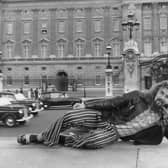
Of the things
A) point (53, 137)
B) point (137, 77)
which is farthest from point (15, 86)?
point (53, 137)

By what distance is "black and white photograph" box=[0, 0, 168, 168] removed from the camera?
4.38 m

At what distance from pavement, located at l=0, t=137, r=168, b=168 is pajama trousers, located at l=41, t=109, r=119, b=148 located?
0.12m

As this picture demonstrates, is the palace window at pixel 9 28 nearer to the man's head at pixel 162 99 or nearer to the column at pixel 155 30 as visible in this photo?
the column at pixel 155 30

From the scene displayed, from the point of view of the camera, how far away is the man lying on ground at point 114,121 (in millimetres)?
4453

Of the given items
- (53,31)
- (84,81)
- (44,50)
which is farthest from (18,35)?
(84,81)

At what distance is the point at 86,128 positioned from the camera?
14.8 feet

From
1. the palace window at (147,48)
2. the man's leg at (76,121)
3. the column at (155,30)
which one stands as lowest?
the man's leg at (76,121)

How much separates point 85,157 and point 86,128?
55 centimetres

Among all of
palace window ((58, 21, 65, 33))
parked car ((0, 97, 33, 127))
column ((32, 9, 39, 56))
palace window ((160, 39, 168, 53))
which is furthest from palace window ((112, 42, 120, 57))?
parked car ((0, 97, 33, 127))

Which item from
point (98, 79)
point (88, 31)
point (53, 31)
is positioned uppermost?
point (53, 31)

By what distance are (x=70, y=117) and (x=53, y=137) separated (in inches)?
17.8

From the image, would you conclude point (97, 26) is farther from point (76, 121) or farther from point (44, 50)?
point (76, 121)

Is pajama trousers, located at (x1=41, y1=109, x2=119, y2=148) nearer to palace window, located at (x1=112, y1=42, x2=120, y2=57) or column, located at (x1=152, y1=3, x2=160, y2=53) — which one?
column, located at (x1=152, y1=3, x2=160, y2=53)

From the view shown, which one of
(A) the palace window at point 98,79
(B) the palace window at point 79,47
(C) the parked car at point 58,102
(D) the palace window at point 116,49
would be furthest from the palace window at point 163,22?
(C) the parked car at point 58,102
